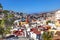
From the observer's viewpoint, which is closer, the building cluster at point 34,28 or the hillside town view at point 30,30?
the hillside town view at point 30,30

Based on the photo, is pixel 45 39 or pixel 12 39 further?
pixel 12 39

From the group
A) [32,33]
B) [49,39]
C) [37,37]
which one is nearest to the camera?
[49,39]

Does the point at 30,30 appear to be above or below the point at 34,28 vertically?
below

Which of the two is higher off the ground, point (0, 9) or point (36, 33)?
point (0, 9)

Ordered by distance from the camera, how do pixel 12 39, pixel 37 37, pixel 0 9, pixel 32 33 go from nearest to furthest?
pixel 12 39, pixel 37 37, pixel 32 33, pixel 0 9

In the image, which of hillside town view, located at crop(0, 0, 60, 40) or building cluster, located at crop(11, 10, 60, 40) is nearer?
hillside town view, located at crop(0, 0, 60, 40)

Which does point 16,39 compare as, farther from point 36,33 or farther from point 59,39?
point 59,39

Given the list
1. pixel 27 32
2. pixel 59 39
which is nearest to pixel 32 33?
pixel 27 32

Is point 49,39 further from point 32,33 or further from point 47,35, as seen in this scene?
point 32,33

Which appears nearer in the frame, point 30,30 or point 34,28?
point 30,30
